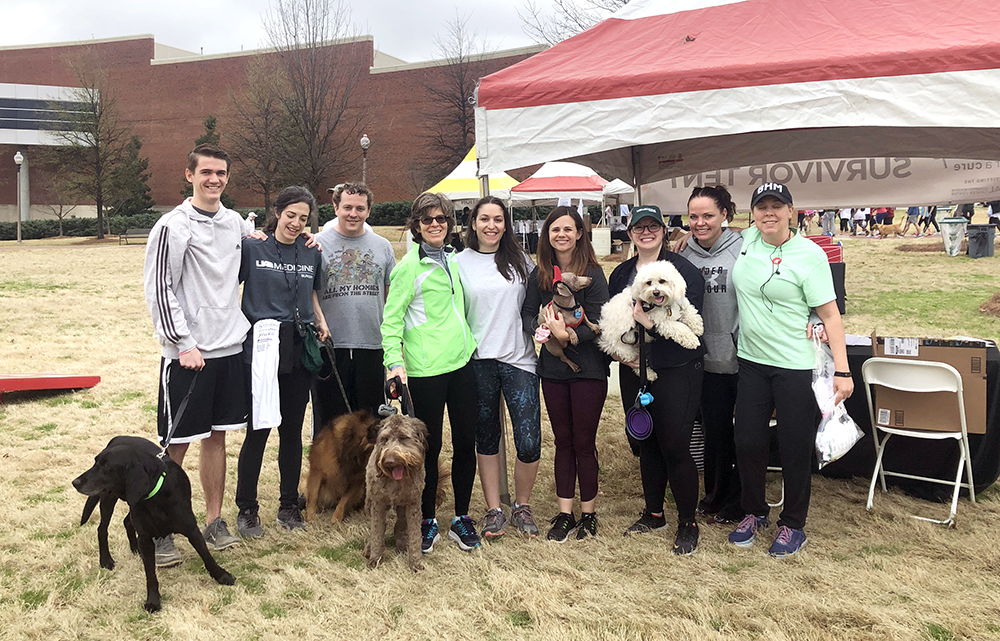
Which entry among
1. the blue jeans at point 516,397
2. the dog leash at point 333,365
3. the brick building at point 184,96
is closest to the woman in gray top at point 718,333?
the blue jeans at point 516,397

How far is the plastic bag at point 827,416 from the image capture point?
3.51m

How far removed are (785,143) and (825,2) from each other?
6.78ft

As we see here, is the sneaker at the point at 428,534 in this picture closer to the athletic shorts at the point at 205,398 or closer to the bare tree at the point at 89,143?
the athletic shorts at the point at 205,398

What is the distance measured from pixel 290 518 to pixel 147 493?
3.72 ft

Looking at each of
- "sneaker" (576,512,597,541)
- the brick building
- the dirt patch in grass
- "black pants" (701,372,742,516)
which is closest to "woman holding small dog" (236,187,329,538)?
"sneaker" (576,512,597,541)

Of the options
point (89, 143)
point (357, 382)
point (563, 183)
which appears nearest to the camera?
point (357, 382)

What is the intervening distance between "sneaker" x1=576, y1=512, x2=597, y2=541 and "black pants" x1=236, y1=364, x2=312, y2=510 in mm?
1734

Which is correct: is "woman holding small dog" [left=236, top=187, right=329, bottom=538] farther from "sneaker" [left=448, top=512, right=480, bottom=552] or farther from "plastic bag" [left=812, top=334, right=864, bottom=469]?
"plastic bag" [left=812, top=334, right=864, bottom=469]

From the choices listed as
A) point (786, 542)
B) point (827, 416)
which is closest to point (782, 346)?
point (827, 416)

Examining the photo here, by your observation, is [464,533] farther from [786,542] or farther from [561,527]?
[786,542]

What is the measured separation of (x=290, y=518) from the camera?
165 inches

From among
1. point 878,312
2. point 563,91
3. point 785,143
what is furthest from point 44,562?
point 878,312

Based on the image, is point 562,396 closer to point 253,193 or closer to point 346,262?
point 346,262

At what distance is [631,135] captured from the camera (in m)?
3.80
